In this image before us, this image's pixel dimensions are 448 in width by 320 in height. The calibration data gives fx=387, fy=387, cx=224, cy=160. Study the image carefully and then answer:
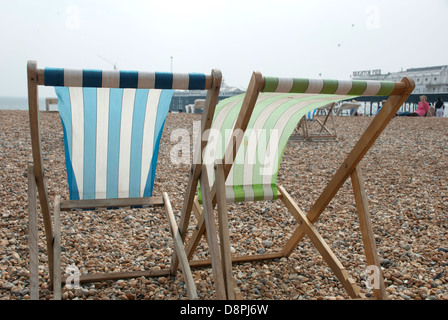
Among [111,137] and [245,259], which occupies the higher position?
[111,137]

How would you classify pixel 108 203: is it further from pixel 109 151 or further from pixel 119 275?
pixel 119 275

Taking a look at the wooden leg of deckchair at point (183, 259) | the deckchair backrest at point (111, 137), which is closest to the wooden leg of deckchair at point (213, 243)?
the wooden leg of deckchair at point (183, 259)

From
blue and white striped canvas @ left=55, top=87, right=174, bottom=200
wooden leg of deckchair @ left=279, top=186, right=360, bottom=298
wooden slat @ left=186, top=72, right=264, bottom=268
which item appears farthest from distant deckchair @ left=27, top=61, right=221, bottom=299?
wooden leg of deckchair @ left=279, top=186, right=360, bottom=298

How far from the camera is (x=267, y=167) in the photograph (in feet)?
7.61

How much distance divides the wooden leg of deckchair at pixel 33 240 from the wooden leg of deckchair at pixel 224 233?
28.5 inches

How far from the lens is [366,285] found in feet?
7.13

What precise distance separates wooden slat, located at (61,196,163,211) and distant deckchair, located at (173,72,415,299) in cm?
25

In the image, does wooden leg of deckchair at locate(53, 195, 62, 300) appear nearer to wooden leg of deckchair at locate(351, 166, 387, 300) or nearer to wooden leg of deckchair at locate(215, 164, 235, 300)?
wooden leg of deckchair at locate(215, 164, 235, 300)

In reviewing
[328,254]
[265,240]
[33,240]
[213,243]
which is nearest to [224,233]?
[213,243]

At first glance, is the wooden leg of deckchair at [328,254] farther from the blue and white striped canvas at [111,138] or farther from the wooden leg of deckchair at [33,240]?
the wooden leg of deckchair at [33,240]

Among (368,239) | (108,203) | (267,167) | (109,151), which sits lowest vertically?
(368,239)

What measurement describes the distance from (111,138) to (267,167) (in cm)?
91

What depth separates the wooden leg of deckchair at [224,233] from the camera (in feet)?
5.13
